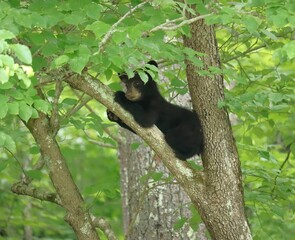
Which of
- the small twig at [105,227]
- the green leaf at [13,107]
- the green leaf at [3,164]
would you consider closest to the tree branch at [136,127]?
the small twig at [105,227]

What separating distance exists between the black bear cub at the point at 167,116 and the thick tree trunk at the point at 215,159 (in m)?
0.51

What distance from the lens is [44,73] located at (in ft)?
15.6

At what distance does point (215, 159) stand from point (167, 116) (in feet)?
4.98

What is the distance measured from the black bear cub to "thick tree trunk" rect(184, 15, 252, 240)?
1.67 feet

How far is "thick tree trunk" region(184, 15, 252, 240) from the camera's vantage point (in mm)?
5270

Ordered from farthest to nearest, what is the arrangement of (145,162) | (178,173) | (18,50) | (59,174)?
(145,162)
(59,174)
(178,173)
(18,50)

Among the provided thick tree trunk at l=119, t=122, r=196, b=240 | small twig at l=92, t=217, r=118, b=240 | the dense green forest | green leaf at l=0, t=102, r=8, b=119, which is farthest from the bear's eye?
green leaf at l=0, t=102, r=8, b=119

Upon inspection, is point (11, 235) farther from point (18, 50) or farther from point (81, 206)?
point (18, 50)

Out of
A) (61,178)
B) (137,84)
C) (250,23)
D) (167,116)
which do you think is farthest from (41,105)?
(167,116)

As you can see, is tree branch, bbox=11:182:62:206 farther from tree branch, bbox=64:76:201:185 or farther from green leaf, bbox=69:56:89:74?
green leaf, bbox=69:56:89:74

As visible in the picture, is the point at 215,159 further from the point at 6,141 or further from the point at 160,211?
the point at 160,211

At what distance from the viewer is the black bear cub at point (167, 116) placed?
241 inches

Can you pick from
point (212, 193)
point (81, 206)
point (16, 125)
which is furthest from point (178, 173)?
point (16, 125)

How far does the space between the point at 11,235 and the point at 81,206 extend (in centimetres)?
529
